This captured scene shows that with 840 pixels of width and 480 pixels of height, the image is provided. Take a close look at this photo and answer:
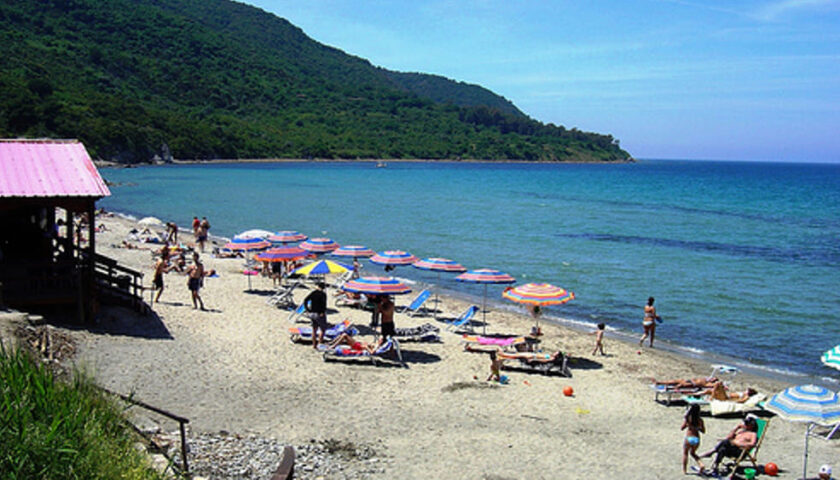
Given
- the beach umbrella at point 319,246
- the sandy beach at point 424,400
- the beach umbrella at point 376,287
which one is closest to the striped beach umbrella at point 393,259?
the sandy beach at point 424,400

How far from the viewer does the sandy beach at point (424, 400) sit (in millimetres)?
10141

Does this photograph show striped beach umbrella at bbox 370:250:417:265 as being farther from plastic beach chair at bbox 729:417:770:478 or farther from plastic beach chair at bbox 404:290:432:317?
plastic beach chair at bbox 729:417:770:478

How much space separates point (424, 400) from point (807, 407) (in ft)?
19.9

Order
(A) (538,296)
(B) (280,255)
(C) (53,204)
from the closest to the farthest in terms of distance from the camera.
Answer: (C) (53,204) → (A) (538,296) → (B) (280,255)

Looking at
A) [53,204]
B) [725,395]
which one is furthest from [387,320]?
[53,204]

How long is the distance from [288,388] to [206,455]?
3591mm

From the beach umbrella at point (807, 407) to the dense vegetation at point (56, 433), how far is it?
337 inches

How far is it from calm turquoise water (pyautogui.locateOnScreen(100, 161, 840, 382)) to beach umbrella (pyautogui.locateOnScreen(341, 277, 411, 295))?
Answer: 321 inches

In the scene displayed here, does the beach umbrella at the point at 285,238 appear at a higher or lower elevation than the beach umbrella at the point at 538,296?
lower

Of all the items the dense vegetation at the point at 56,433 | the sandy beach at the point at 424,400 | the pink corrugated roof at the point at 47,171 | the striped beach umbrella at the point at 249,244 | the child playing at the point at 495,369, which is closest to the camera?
the dense vegetation at the point at 56,433

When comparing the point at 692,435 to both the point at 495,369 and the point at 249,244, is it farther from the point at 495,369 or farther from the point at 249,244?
the point at 249,244

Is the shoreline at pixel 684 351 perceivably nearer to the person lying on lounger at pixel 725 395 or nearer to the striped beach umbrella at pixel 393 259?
the person lying on lounger at pixel 725 395

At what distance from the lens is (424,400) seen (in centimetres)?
1239

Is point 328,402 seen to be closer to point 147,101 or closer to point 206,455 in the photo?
point 206,455
